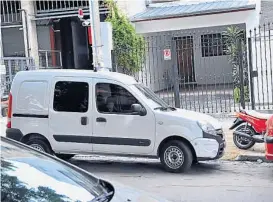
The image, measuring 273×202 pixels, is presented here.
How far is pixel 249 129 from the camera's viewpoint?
33.5 feet

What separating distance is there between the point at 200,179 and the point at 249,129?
232 centimetres

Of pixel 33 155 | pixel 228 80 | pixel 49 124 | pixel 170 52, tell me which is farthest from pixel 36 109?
pixel 228 80

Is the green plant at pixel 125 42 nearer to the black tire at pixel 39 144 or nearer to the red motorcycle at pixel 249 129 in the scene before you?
the red motorcycle at pixel 249 129

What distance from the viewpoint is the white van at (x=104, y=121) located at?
8.73 meters

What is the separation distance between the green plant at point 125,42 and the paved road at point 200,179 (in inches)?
299

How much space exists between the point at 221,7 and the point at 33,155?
16132 millimetres

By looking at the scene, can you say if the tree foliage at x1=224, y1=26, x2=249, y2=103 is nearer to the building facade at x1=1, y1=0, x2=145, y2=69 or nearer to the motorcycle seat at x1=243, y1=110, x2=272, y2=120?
the motorcycle seat at x1=243, y1=110, x2=272, y2=120

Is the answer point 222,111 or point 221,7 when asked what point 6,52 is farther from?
point 222,111

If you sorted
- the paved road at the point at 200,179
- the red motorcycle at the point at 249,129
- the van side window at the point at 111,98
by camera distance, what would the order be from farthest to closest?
the red motorcycle at the point at 249,129
the van side window at the point at 111,98
the paved road at the point at 200,179

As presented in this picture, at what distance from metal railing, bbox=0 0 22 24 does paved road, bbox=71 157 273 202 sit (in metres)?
14.2

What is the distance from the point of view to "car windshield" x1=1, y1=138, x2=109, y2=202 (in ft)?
9.89

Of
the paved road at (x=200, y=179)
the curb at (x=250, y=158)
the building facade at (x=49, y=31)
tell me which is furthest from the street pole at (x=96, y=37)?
the building facade at (x=49, y=31)

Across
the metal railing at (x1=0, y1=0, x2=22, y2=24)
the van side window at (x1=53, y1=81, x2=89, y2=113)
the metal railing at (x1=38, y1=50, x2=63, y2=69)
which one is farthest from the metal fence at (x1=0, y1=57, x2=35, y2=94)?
the van side window at (x1=53, y1=81, x2=89, y2=113)

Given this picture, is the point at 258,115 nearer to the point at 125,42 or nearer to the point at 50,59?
the point at 125,42
